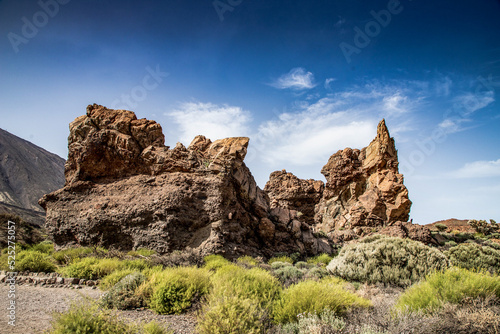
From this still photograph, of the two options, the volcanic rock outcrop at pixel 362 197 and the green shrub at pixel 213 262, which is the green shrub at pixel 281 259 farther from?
the volcanic rock outcrop at pixel 362 197

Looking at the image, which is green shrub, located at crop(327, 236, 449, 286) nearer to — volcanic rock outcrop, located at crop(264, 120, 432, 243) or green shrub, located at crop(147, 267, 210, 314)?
green shrub, located at crop(147, 267, 210, 314)

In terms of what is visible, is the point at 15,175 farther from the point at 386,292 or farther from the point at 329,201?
the point at 386,292

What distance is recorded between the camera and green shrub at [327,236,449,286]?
7.90 metres

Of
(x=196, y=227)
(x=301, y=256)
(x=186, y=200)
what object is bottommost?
(x=301, y=256)

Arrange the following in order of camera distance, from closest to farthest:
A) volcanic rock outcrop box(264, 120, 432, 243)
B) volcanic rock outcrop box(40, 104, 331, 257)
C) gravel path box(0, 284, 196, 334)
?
gravel path box(0, 284, 196, 334), volcanic rock outcrop box(40, 104, 331, 257), volcanic rock outcrop box(264, 120, 432, 243)

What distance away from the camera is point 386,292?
721cm

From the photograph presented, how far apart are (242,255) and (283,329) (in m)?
9.17

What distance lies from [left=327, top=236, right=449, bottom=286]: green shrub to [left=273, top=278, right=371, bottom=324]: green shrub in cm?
408

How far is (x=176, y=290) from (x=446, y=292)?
505 centimetres

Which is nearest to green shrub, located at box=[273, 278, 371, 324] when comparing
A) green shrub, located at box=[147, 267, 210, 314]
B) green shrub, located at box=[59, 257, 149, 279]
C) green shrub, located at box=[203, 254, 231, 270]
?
green shrub, located at box=[147, 267, 210, 314]

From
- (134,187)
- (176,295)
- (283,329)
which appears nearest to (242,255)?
(134,187)

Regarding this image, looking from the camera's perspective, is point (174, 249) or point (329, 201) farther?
point (329, 201)

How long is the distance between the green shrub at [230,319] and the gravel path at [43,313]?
863mm

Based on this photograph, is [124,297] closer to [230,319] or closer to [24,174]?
[230,319]
